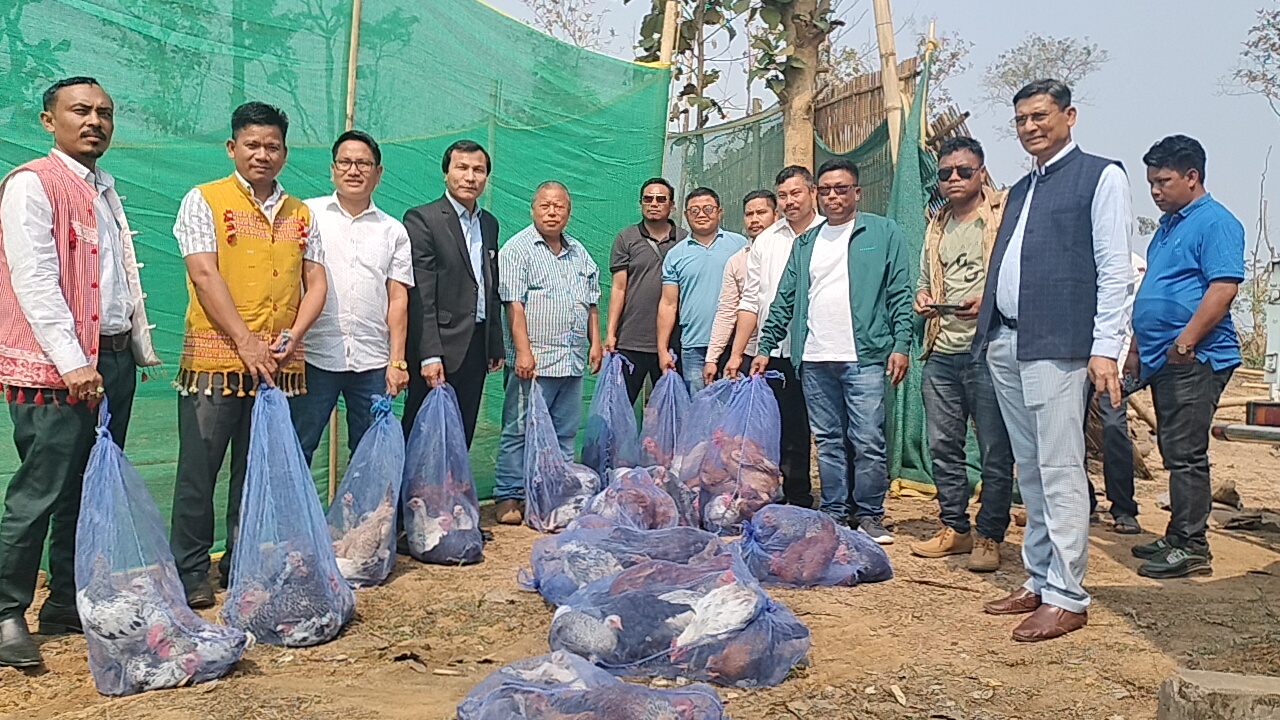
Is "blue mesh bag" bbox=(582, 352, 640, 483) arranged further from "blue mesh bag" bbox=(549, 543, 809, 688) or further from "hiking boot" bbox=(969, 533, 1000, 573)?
"blue mesh bag" bbox=(549, 543, 809, 688)

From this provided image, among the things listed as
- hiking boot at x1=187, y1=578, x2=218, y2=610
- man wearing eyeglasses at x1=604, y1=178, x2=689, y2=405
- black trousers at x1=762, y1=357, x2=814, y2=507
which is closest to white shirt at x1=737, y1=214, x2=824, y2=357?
black trousers at x1=762, y1=357, x2=814, y2=507

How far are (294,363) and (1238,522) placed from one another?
449 cm

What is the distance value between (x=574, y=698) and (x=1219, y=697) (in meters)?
1.35

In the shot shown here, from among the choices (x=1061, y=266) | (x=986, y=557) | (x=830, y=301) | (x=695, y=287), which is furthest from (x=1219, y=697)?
(x=695, y=287)

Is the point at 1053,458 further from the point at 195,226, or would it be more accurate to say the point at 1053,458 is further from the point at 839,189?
the point at 195,226

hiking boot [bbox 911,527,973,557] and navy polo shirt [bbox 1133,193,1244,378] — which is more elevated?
navy polo shirt [bbox 1133,193,1244,378]

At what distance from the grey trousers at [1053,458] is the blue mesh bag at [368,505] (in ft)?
6.95

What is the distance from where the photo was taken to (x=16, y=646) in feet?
8.93

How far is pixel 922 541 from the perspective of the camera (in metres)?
4.48

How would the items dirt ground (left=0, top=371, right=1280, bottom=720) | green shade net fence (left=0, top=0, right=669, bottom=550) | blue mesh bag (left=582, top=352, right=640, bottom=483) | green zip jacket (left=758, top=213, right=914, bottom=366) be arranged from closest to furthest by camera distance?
dirt ground (left=0, top=371, right=1280, bottom=720) → green shade net fence (left=0, top=0, right=669, bottom=550) → green zip jacket (left=758, top=213, right=914, bottom=366) → blue mesh bag (left=582, top=352, right=640, bottom=483)

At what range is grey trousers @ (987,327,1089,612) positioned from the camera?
3.01m

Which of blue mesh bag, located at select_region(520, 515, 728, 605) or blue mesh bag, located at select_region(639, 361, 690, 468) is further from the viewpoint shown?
blue mesh bag, located at select_region(639, 361, 690, 468)

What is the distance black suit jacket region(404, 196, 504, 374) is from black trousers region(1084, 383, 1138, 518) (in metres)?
2.78

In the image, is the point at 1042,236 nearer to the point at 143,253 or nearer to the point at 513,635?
the point at 513,635
